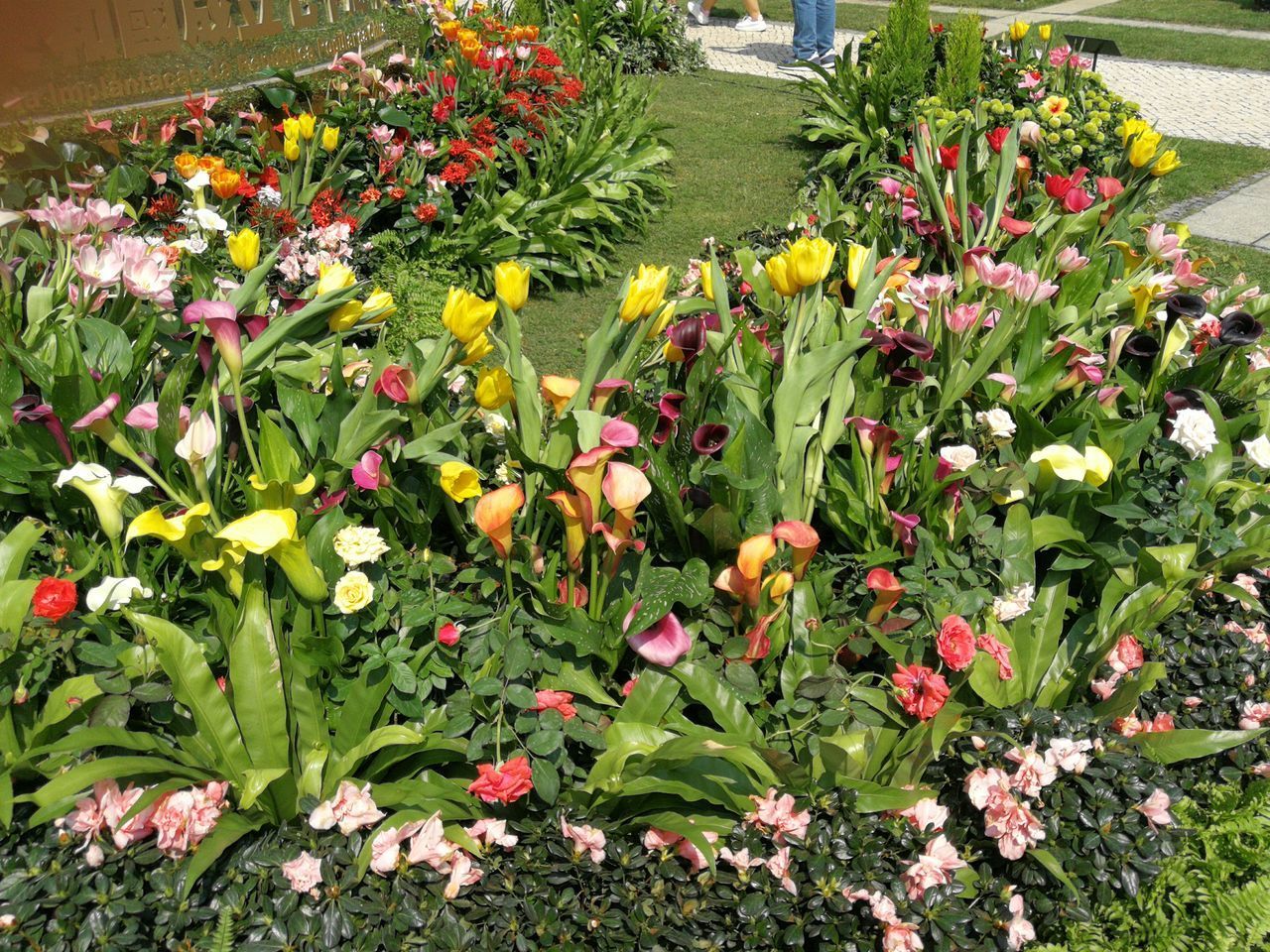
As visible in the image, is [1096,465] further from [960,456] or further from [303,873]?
[303,873]

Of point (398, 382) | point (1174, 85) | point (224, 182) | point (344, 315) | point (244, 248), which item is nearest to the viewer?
point (398, 382)

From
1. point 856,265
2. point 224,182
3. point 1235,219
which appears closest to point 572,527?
point 856,265

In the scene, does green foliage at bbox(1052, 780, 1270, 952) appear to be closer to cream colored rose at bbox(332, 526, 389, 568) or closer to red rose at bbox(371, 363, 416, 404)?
cream colored rose at bbox(332, 526, 389, 568)

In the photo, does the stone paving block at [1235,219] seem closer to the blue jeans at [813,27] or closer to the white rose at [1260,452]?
the white rose at [1260,452]

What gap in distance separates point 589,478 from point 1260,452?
5.07 ft

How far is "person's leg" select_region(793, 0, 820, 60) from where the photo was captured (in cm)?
978

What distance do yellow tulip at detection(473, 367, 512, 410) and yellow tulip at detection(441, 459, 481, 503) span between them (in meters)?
0.20

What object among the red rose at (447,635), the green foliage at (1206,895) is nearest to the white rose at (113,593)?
the red rose at (447,635)

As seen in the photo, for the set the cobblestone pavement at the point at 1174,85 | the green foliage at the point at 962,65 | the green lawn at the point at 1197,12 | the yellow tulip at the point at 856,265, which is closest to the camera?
the yellow tulip at the point at 856,265

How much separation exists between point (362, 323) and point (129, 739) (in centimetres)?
125

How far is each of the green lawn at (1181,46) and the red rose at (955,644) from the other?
1110 centimetres

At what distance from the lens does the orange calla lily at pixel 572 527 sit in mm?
2115

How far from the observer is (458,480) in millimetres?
2127

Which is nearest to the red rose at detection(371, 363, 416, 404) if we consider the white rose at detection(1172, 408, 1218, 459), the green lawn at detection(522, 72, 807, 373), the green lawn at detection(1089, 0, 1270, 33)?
the white rose at detection(1172, 408, 1218, 459)
